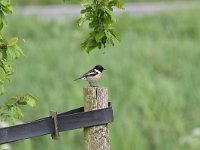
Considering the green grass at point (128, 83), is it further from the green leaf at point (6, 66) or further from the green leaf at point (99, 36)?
the green leaf at point (6, 66)

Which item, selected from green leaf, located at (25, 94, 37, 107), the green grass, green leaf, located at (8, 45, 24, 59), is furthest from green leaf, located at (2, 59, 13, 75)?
the green grass

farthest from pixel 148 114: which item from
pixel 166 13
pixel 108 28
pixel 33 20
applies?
pixel 166 13

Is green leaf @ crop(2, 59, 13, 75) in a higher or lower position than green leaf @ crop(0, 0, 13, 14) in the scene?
lower

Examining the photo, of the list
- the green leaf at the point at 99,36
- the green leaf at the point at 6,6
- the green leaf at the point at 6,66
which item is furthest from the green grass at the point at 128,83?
the green leaf at the point at 6,6

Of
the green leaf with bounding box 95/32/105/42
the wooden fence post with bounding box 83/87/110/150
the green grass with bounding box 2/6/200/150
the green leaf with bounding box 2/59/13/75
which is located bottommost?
the wooden fence post with bounding box 83/87/110/150

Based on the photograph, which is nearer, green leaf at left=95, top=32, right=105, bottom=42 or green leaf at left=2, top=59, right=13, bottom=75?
green leaf at left=2, top=59, right=13, bottom=75

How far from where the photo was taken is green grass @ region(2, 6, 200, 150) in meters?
7.41

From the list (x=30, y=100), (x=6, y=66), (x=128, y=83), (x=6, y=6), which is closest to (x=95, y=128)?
(x=30, y=100)

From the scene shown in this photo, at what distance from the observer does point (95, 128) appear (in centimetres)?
315

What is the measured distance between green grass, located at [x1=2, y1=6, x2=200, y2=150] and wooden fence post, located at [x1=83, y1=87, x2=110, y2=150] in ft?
10.2

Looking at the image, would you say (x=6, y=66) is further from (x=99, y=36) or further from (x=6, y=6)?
(x=99, y=36)

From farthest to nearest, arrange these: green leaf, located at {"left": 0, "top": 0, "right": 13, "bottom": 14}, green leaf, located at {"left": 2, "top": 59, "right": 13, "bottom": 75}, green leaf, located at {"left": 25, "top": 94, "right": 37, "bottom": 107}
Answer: green leaf, located at {"left": 25, "top": 94, "right": 37, "bottom": 107}, green leaf, located at {"left": 2, "top": 59, "right": 13, "bottom": 75}, green leaf, located at {"left": 0, "top": 0, "right": 13, "bottom": 14}

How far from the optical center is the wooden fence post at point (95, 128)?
3.14 meters

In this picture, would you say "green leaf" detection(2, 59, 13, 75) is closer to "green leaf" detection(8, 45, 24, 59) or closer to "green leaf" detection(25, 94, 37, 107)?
"green leaf" detection(8, 45, 24, 59)
